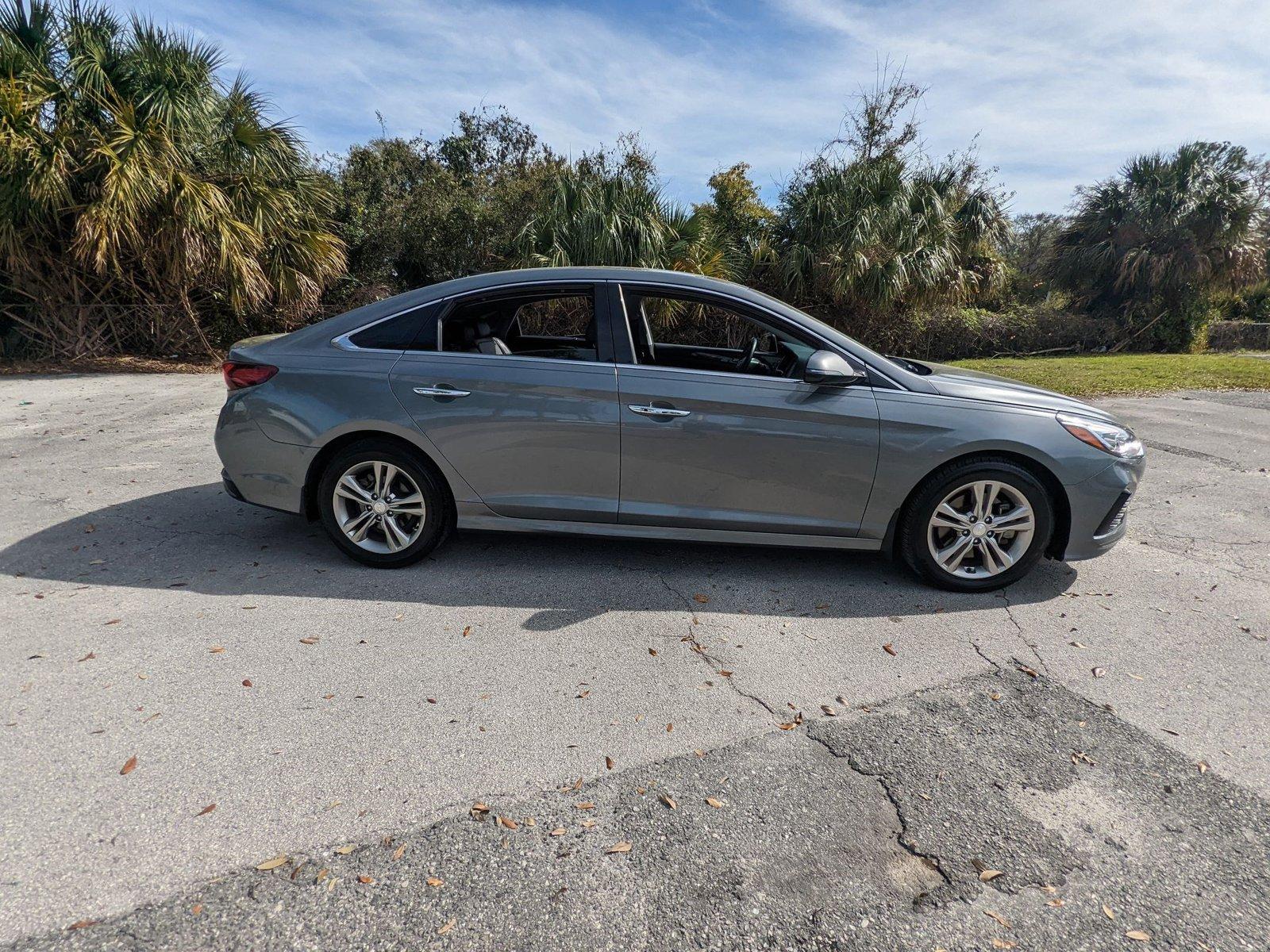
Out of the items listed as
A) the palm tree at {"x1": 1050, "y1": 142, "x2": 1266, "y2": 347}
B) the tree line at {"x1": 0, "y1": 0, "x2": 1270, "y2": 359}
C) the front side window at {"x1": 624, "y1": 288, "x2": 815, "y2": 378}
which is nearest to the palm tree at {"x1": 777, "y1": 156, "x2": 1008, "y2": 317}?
the tree line at {"x1": 0, "y1": 0, "x2": 1270, "y2": 359}

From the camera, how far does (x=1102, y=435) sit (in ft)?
13.2

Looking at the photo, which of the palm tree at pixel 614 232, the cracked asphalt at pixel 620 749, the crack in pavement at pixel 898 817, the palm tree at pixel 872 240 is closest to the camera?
the cracked asphalt at pixel 620 749

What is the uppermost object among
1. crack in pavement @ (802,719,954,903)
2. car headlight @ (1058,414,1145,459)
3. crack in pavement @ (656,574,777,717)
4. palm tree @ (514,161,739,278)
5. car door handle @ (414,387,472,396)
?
palm tree @ (514,161,739,278)

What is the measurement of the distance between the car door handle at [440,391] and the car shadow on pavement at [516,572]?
3.26ft

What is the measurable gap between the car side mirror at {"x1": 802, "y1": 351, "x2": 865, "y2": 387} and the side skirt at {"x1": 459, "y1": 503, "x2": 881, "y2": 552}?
831mm

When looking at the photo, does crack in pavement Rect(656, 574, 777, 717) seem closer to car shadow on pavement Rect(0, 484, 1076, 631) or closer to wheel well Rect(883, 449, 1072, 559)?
car shadow on pavement Rect(0, 484, 1076, 631)

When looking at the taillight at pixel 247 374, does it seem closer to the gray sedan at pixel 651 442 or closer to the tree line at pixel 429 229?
the gray sedan at pixel 651 442

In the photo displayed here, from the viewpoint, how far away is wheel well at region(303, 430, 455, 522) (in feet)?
13.7

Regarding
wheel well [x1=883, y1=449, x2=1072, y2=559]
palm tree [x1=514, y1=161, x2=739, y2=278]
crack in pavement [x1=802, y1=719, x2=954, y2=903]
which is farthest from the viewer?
palm tree [x1=514, y1=161, x2=739, y2=278]

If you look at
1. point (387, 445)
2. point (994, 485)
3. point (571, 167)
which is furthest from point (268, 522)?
Result: point (571, 167)

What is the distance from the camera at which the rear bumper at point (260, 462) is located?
421 cm

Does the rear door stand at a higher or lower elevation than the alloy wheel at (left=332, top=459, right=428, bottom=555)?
higher

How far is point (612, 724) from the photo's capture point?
9.34 feet

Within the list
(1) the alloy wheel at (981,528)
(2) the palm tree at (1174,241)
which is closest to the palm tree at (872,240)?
(2) the palm tree at (1174,241)
